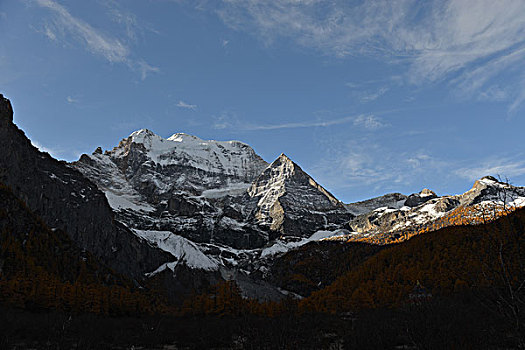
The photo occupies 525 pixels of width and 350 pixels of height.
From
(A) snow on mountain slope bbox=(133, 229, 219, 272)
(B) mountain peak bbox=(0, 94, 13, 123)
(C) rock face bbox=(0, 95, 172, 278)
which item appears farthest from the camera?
(A) snow on mountain slope bbox=(133, 229, 219, 272)

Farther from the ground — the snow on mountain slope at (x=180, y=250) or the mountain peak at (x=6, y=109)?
the mountain peak at (x=6, y=109)

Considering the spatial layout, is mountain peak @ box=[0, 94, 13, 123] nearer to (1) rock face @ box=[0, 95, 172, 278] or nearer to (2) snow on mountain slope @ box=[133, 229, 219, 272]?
(1) rock face @ box=[0, 95, 172, 278]

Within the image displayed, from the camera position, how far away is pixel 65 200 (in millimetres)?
120062

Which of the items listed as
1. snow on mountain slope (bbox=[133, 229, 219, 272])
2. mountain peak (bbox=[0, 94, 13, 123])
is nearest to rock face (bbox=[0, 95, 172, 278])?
mountain peak (bbox=[0, 94, 13, 123])

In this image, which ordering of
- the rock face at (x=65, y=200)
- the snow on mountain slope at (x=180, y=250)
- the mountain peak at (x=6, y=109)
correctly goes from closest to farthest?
the mountain peak at (x=6, y=109), the rock face at (x=65, y=200), the snow on mountain slope at (x=180, y=250)

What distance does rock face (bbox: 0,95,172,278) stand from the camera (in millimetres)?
99125

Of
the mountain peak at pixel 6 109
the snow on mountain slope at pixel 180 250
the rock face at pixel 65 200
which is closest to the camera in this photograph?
the mountain peak at pixel 6 109

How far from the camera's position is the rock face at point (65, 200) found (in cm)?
9912

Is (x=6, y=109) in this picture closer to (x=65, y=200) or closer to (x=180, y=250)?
(x=65, y=200)

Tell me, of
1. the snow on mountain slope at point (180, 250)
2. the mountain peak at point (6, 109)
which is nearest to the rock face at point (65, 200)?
the mountain peak at point (6, 109)

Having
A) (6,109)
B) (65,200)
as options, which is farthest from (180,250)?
(6,109)

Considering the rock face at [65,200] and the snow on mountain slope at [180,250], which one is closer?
the rock face at [65,200]

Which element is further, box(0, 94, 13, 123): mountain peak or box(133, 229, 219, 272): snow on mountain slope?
box(133, 229, 219, 272): snow on mountain slope

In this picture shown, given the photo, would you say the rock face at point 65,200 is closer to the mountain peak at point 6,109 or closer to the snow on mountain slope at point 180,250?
the mountain peak at point 6,109
